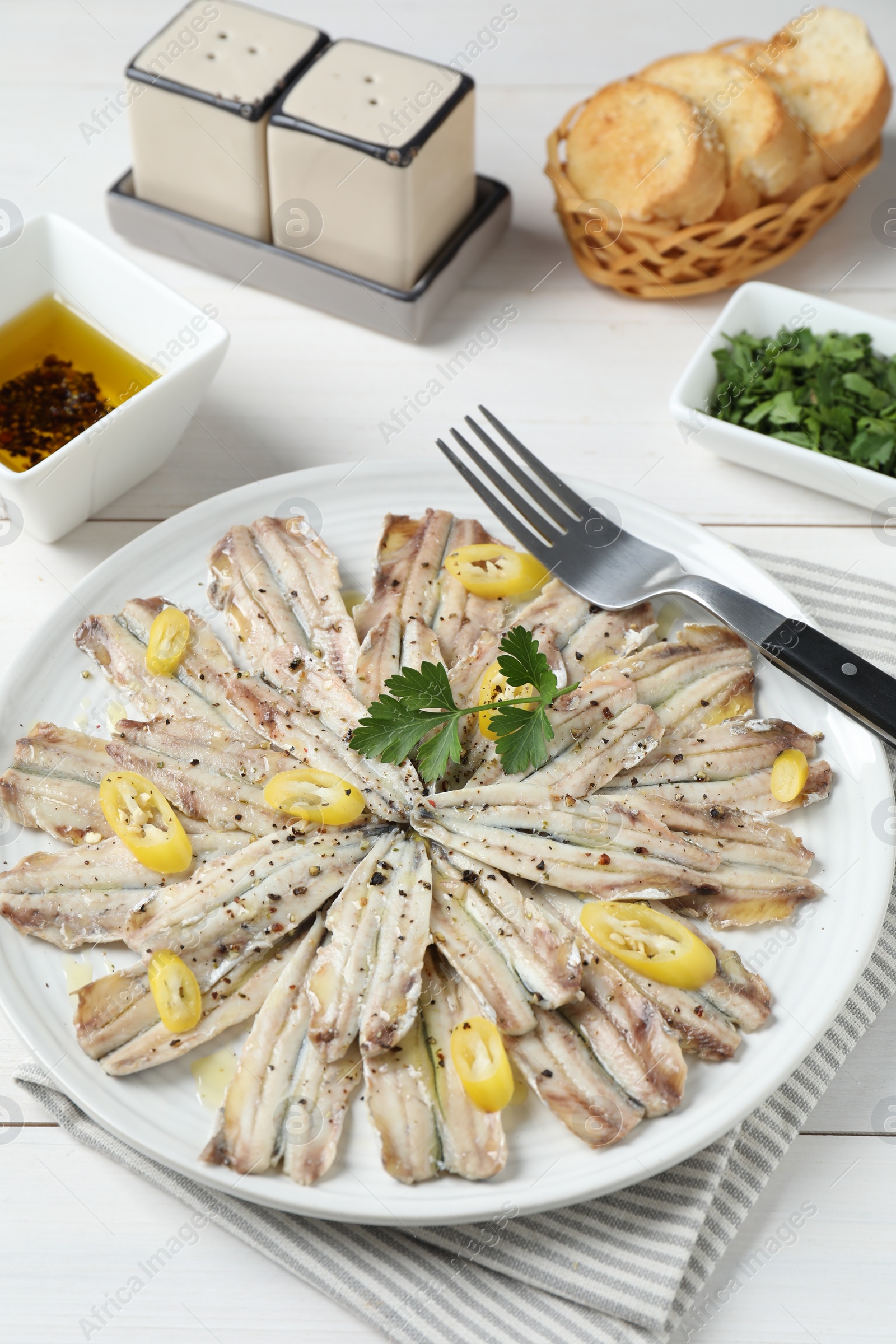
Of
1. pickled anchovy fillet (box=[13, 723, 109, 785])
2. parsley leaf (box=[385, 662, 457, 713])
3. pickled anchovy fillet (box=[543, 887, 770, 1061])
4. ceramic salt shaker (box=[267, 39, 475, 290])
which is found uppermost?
ceramic salt shaker (box=[267, 39, 475, 290])

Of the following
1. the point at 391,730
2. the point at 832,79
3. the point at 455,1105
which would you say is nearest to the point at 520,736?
the point at 391,730


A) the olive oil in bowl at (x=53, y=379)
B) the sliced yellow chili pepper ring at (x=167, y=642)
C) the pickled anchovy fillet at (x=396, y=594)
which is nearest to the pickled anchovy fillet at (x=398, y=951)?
the pickled anchovy fillet at (x=396, y=594)

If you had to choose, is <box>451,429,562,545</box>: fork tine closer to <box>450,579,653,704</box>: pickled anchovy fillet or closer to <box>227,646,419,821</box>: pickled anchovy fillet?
<box>450,579,653,704</box>: pickled anchovy fillet

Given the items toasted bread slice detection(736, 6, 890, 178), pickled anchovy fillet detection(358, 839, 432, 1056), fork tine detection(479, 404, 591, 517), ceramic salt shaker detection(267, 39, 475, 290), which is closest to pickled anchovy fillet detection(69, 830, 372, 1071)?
pickled anchovy fillet detection(358, 839, 432, 1056)

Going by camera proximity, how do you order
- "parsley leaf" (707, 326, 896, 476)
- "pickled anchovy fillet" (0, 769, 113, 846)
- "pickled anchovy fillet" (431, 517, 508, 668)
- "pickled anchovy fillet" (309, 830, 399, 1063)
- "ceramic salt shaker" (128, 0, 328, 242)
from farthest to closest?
"ceramic salt shaker" (128, 0, 328, 242) → "parsley leaf" (707, 326, 896, 476) → "pickled anchovy fillet" (431, 517, 508, 668) → "pickled anchovy fillet" (0, 769, 113, 846) → "pickled anchovy fillet" (309, 830, 399, 1063)

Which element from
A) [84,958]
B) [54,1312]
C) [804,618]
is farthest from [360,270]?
[54,1312]

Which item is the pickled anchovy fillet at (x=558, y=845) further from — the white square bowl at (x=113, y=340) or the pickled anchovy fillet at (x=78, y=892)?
the white square bowl at (x=113, y=340)

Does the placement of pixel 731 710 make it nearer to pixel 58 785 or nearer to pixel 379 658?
pixel 379 658

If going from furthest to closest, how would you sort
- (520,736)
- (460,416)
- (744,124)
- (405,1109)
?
(460,416) < (744,124) < (520,736) < (405,1109)
